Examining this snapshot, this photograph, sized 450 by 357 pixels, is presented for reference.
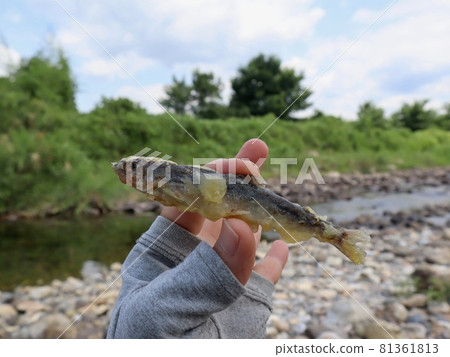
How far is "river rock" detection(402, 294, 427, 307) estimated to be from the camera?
2309mm

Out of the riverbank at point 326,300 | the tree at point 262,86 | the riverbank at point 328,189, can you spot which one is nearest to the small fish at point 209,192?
the riverbank at point 326,300

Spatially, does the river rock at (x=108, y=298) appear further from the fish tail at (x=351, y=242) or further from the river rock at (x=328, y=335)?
the fish tail at (x=351, y=242)

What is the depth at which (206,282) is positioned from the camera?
58 cm

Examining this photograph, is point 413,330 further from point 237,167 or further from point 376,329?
point 237,167

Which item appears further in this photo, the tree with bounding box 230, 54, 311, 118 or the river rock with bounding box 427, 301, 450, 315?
the tree with bounding box 230, 54, 311, 118

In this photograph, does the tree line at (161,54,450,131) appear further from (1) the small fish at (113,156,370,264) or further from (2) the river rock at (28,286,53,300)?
(2) the river rock at (28,286,53,300)

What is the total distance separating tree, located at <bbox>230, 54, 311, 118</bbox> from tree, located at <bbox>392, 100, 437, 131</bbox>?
35.5 ft

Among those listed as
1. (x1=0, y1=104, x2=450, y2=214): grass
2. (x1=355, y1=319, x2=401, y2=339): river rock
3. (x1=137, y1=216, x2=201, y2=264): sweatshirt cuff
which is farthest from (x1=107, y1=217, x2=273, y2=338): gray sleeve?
(x1=355, y1=319, x2=401, y2=339): river rock

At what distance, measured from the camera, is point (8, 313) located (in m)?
2.34

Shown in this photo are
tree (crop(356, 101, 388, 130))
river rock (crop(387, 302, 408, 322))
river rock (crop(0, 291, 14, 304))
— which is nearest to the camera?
river rock (crop(387, 302, 408, 322))

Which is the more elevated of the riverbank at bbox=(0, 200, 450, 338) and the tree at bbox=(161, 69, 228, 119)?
the tree at bbox=(161, 69, 228, 119)

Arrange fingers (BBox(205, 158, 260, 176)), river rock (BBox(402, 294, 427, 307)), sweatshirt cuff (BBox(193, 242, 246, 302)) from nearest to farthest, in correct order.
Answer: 1. sweatshirt cuff (BBox(193, 242, 246, 302))
2. fingers (BBox(205, 158, 260, 176))
3. river rock (BBox(402, 294, 427, 307))

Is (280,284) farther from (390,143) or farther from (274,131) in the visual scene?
(390,143)

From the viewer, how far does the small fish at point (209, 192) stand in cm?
66
